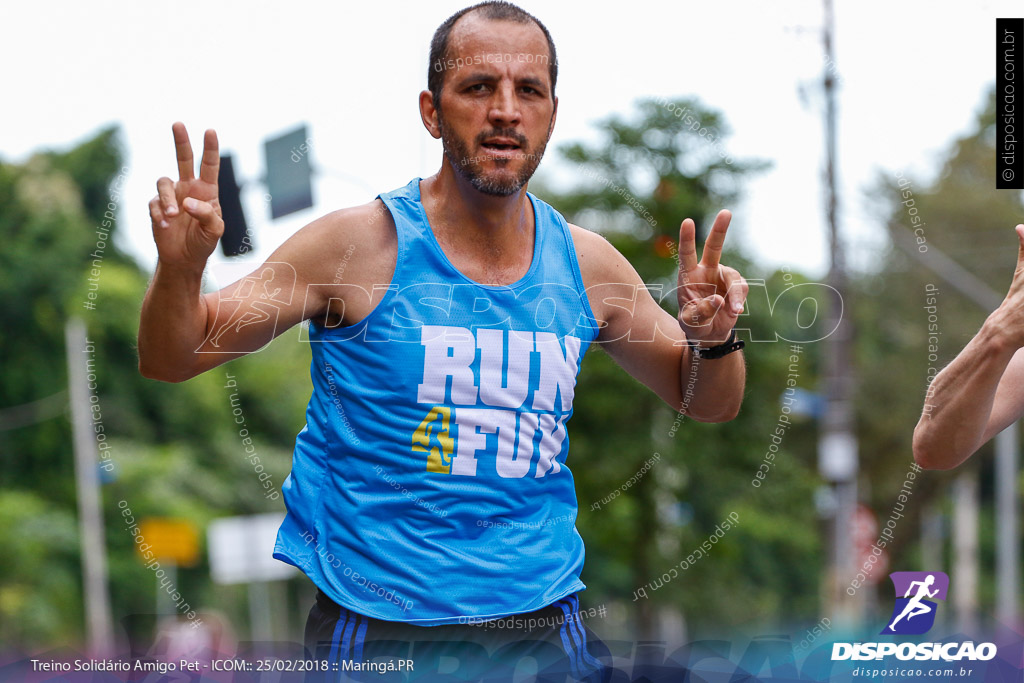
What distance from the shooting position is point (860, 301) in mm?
19938

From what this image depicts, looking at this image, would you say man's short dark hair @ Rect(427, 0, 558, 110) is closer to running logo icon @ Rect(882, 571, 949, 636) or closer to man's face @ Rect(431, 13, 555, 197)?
man's face @ Rect(431, 13, 555, 197)

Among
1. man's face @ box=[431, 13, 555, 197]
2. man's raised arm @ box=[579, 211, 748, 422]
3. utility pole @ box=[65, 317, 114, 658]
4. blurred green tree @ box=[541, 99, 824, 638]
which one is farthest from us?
utility pole @ box=[65, 317, 114, 658]

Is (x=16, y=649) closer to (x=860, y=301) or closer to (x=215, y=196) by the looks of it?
(x=215, y=196)

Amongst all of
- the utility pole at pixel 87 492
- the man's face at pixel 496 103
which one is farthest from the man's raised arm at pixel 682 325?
the utility pole at pixel 87 492

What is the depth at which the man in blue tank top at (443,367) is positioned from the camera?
2189 millimetres

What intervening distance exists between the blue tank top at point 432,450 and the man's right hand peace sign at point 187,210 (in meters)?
0.38

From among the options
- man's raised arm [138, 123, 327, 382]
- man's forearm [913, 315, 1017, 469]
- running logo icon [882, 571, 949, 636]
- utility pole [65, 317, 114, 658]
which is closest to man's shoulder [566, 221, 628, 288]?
man's raised arm [138, 123, 327, 382]

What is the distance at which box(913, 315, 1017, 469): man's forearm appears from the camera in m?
2.13

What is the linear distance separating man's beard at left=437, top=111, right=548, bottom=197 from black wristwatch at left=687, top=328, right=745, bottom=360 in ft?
2.04

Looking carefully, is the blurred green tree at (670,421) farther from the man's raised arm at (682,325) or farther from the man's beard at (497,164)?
the man's beard at (497,164)

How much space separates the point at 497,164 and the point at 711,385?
80 cm

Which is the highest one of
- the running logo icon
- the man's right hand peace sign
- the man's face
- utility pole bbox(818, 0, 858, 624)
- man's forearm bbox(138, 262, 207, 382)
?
the man's face

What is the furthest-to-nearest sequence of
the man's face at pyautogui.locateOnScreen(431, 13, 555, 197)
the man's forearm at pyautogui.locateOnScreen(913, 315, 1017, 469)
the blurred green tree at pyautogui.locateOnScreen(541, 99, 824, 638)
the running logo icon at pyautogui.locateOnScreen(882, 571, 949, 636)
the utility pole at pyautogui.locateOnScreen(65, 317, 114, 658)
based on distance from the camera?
the utility pole at pyautogui.locateOnScreen(65, 317, 114, 658) < the blurred green tree at pyautogui.locateOnScreen(541, 99, 824, 638) < the running logo icon at pyautogui.locateOnScreen(882, 571, 949, 636) < the man's face at pyautogui.locateOnScreen(431, 13, 555, 197) < the man's forearm at pyautogui.locateOnScreen(913, 315, 1017, 469)

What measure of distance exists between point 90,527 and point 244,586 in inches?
508
